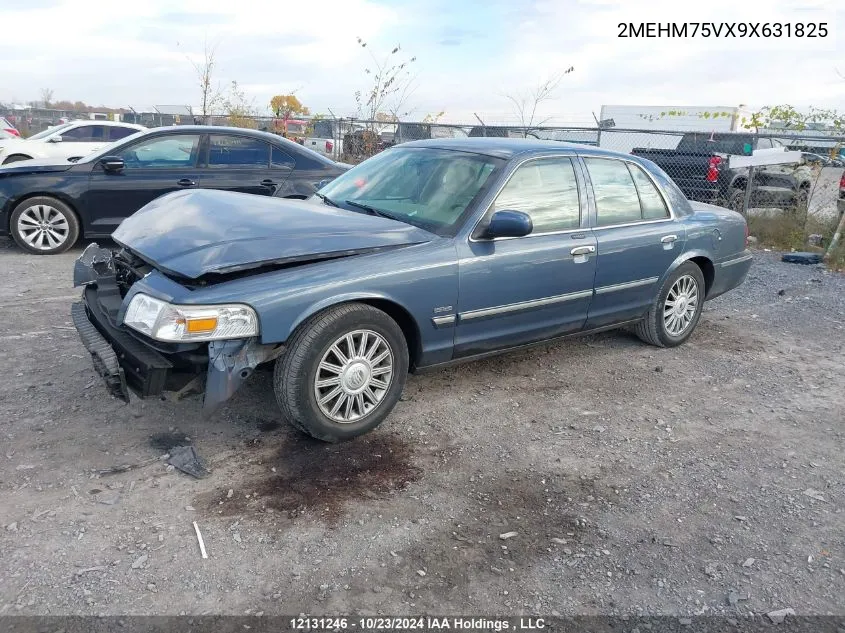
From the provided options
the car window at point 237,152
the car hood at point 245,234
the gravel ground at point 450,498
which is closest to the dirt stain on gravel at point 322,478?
the gravel ground at point 450,498

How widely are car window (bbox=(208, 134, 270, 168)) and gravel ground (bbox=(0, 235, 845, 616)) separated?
3685mm

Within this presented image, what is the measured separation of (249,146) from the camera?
8469mm

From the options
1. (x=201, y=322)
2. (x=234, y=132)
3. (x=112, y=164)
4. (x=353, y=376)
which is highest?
(x=234, y=132)

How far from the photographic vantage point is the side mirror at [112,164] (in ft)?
26.1

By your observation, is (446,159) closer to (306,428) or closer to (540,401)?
(540,401)

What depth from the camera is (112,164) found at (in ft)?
26.1

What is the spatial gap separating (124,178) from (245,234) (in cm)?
516

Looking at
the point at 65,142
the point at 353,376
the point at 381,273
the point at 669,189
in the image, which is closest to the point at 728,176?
the point at 669,189

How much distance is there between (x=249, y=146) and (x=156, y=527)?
6205mm

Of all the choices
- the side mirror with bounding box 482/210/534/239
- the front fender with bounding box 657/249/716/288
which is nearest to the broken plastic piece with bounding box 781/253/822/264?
the front fender with bounding box 657/249/716/288

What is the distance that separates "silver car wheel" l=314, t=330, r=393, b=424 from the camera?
12.2ft

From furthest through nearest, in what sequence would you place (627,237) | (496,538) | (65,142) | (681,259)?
(65,142), (681,259), (627,237), (496,538)

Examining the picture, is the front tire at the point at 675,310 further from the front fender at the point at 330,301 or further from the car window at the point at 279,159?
the car window at the point at 279,159

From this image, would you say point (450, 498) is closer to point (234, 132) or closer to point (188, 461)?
point (188, 461)
